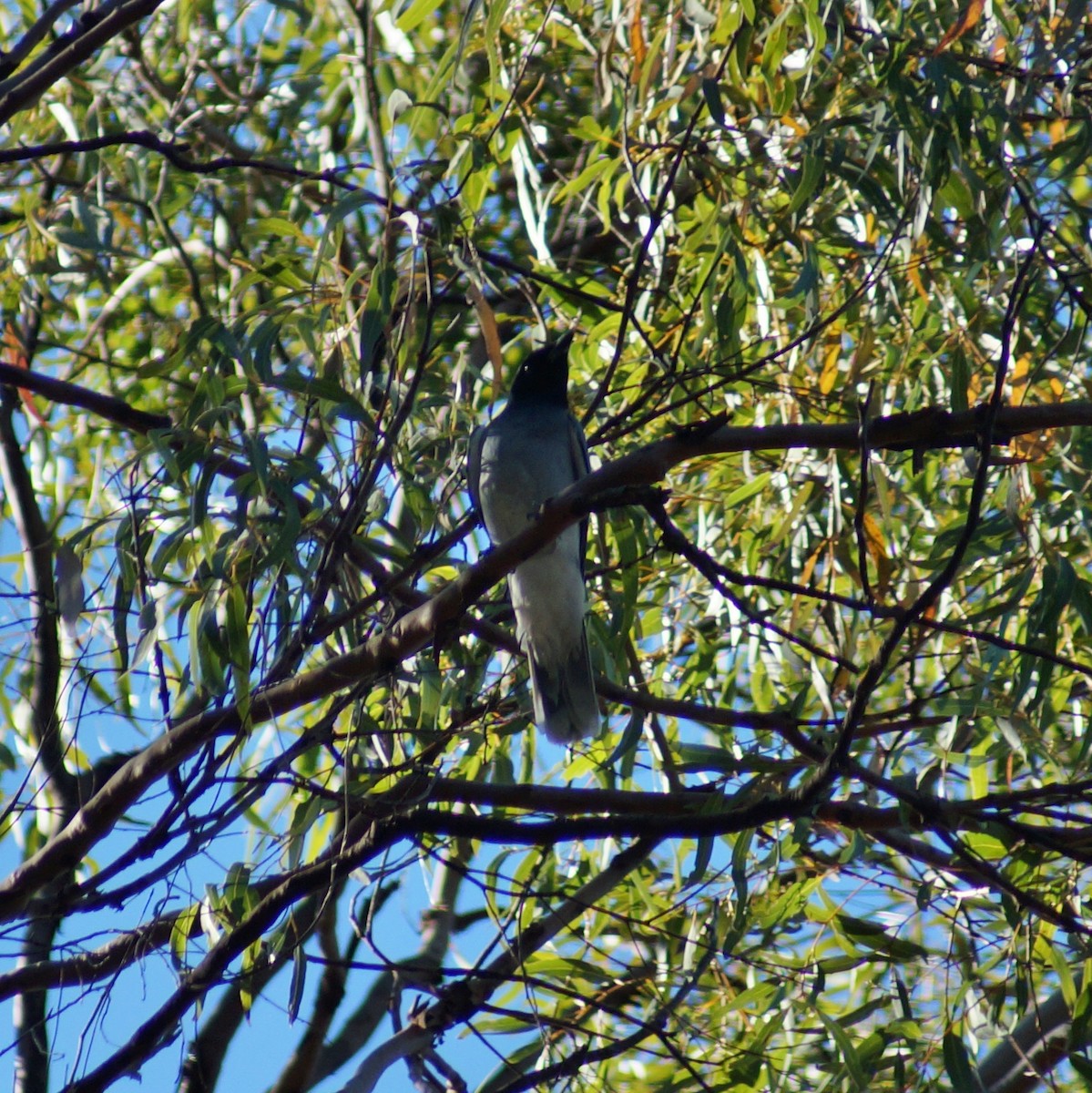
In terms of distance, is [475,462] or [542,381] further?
[542,381]

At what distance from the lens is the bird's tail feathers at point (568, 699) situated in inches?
127

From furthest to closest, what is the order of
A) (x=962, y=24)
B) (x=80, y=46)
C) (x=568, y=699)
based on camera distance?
(x=568, y=699) → (x=962, y=24) → (x=80, y=46)

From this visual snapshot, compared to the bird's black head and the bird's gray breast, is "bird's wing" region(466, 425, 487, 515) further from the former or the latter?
the bird's black head

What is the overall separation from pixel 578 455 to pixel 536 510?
18 centimetres

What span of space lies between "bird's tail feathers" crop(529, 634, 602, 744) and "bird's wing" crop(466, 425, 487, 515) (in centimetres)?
44

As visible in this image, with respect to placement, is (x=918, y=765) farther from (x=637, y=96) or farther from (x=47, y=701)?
(x=47, y=701)

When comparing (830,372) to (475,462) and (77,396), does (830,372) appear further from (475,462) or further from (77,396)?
(77,396)

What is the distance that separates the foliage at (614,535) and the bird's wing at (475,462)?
211 millimetres

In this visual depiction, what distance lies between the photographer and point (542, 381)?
12.1ft

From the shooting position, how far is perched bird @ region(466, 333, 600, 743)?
3275mm

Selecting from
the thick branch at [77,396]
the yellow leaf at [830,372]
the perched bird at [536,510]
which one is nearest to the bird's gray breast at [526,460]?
the perched bird at [536,510]

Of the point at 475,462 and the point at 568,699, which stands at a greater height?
the point at 475,462

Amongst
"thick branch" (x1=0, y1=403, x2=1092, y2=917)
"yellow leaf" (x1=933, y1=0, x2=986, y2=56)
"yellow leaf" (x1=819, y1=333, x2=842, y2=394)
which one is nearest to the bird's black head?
"yellow leaf" (x1=819, y1=333, x2=842, y2=394)

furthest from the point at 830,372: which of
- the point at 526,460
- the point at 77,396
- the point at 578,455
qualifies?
the point at 77,396
